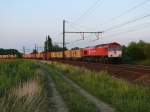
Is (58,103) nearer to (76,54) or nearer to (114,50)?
(114,50)

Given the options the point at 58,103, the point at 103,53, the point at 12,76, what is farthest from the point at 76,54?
the point at 58,103

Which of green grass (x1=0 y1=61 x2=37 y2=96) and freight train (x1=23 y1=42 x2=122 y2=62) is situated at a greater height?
freight train (x1=23 y1=42 x2=122 y2=62)

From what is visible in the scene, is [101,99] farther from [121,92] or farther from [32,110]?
[32,110]

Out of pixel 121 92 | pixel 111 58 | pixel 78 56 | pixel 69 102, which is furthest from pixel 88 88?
pixel 78 56

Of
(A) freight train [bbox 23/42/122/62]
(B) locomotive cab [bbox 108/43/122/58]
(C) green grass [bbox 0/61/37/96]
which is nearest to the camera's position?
(C) green grass [bbox 0/61/37/96]

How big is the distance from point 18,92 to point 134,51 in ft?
204

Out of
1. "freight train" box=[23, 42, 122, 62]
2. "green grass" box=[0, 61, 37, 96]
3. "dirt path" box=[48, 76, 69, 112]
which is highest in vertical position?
"freight train" box=[23, 42, 122, 62]

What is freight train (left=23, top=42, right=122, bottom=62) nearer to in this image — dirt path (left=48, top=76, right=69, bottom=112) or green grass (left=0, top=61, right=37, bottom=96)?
green grass (left=0, top=61, right=37, bottom=96)

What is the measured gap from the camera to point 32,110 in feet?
40.2

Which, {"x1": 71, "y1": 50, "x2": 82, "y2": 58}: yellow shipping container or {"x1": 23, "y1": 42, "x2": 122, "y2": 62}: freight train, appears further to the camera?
{"x1": 71, "y1": 50, "x2": 82, "y2": 58}: yellow shipping container

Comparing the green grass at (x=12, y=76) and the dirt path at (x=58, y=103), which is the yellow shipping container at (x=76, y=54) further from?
the dirt path at (x=58, y=103)

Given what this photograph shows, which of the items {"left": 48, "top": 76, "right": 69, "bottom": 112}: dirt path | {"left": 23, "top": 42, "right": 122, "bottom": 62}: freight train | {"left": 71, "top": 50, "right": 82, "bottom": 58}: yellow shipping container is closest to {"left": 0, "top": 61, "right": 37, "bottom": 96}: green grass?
{"left": 48, "top": 76, "right": 69, "bottom": 112}: dirt path

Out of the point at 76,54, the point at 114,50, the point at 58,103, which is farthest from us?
the point at 76,54

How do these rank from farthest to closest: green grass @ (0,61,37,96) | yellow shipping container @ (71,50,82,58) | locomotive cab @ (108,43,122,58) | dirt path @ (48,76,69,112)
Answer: yellow shipping container @ (71,50,82,58)
locomotive cab @ (108,43,122,58)
green grass @ (0,61,37,96)
dirt path @ (48,76,69,112)
